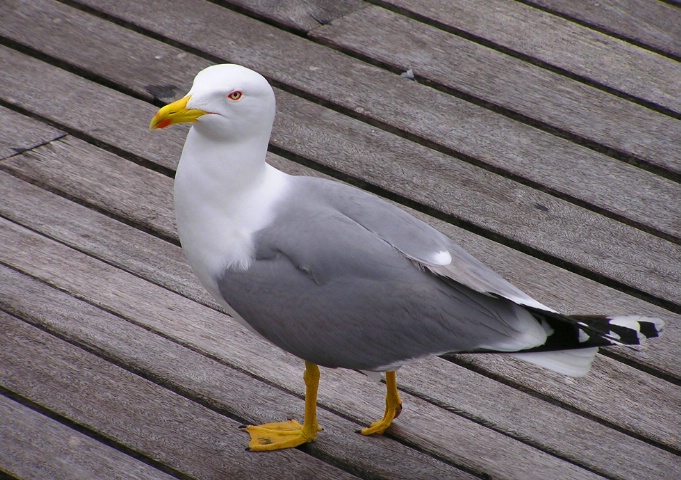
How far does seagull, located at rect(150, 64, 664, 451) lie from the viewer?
1.86m

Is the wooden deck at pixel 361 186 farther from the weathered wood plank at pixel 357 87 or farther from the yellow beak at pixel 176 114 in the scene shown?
the yellow beak at pixel 176 114

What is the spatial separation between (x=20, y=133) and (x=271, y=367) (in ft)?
3.36

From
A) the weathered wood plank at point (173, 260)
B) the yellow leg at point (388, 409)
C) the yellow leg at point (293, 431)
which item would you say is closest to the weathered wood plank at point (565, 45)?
the weathered wood plank at point (173, 260)

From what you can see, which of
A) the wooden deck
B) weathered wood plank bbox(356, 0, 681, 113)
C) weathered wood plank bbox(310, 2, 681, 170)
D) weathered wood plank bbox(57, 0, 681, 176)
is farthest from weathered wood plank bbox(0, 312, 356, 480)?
weathered wood plank bbox(356, 0, 681, 113)

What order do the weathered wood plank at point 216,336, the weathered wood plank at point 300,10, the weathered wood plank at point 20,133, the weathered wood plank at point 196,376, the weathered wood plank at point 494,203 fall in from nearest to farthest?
the weathered wood plank at point 196,376, the weathered wood plank at point 216,336, the weathered wood plank at point 494,203, the weathered wood plank at point 20,133, the weathered wood plank at point 300,10

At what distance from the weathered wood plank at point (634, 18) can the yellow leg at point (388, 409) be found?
178 centimetres

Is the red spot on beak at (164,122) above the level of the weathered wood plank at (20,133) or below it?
above

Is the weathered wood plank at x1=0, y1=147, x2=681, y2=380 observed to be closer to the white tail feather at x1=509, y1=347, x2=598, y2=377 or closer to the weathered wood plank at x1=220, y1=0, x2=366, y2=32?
the white tail feather at x1=509, y1=347, x2=598, y2=377

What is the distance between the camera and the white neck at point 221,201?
1903 mm

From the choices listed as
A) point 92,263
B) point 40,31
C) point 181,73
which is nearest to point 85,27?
point 40,31

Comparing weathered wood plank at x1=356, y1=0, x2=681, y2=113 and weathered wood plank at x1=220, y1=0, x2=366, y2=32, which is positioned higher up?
weathered wood plank at x1=356, y1=0, x2=681, y2=113

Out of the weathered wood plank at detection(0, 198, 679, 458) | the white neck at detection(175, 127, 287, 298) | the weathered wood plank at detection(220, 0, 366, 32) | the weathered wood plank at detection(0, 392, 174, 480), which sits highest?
the weathered wood plank at detection(220, 0, 366, 32)

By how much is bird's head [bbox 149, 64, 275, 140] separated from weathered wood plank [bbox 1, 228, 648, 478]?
1.81ft

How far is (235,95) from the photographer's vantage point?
183cm
